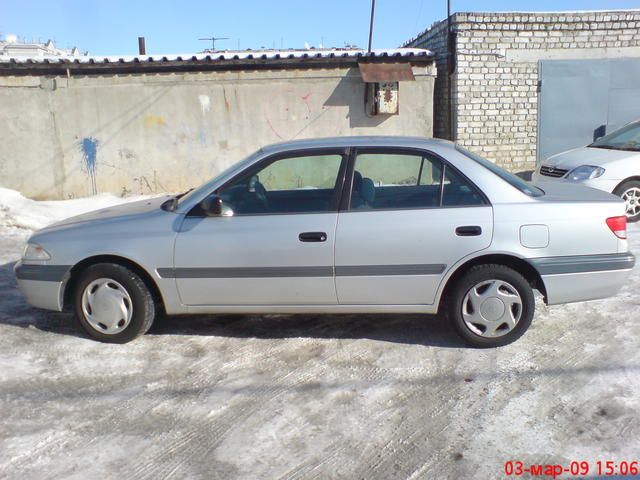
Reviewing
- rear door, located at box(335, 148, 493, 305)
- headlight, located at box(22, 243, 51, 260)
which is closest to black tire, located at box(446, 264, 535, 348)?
rear door, located at box(335, 148, 493, 305)

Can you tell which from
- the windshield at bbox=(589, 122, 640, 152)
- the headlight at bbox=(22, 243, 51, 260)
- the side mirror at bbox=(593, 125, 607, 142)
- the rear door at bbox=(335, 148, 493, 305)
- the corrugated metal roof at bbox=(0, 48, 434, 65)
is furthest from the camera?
the side mirror at bbox=(593, 125, 607, 142)

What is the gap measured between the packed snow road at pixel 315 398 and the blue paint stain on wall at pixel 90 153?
22.2 ft

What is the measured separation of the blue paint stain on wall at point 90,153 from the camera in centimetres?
1148

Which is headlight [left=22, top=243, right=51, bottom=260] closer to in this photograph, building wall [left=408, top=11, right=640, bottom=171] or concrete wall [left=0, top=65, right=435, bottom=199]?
concrete wall [left=0, top=65, right=435, bottom=199]

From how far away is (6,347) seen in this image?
15.5 feet

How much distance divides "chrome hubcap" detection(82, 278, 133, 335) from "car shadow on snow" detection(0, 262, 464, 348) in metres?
0.33

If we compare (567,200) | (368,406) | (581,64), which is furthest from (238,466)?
(581,64)

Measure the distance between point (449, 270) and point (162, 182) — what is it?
841 centimetres

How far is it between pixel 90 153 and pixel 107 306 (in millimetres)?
7678

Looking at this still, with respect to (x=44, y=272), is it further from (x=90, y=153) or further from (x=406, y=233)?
(x=90, y=153)

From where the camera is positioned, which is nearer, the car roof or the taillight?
the taillight

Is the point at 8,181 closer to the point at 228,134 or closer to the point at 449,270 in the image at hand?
the point at 228,134

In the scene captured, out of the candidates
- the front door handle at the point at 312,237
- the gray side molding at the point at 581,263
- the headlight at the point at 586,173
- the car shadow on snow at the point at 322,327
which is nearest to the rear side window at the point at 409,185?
the front door handle at the point at 312,237

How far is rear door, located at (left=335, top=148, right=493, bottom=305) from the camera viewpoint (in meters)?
4.29
